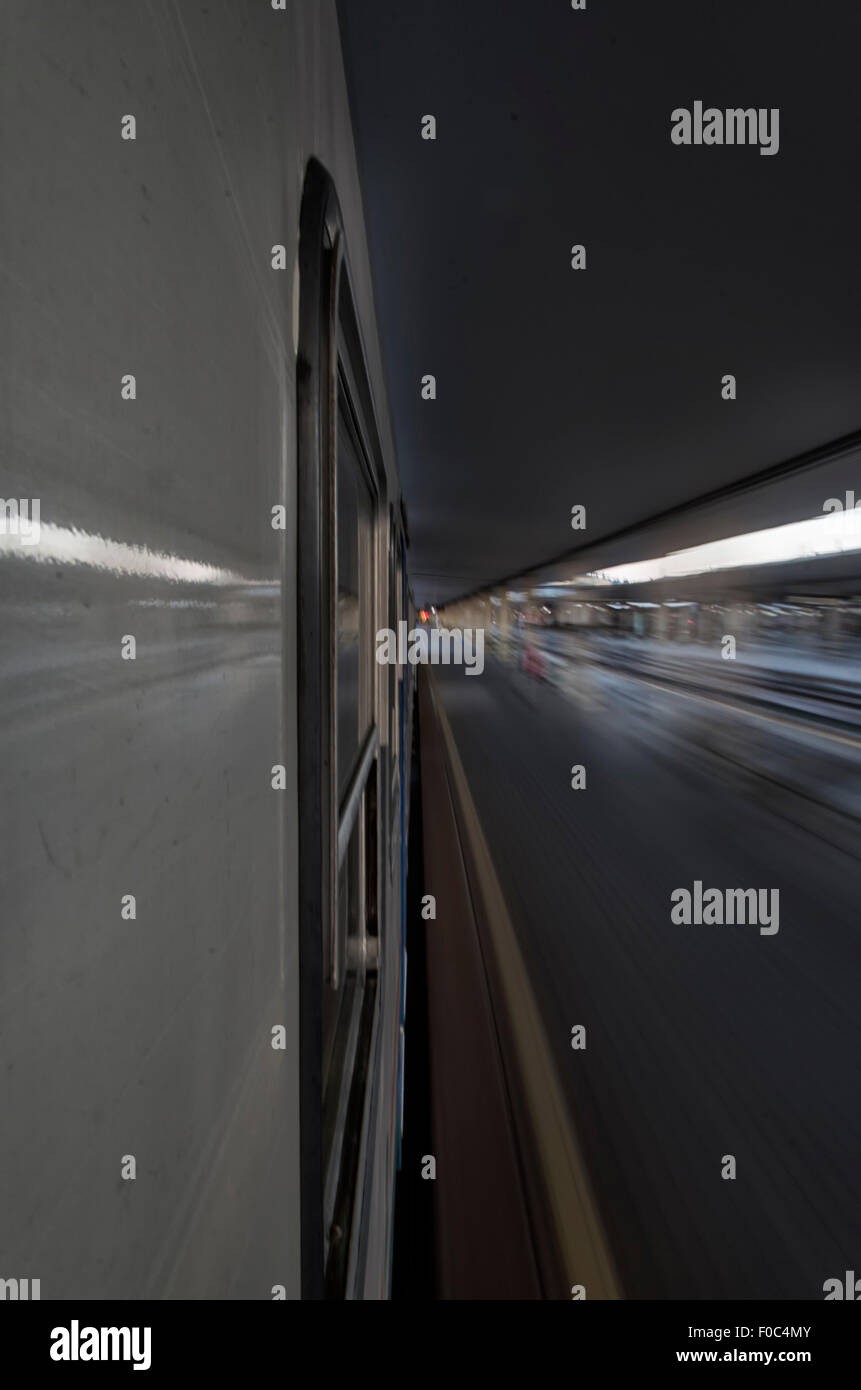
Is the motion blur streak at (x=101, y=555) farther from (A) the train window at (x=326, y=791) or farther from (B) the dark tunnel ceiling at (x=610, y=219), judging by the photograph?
(B) the dark tunnel ceiling at (x=610, y=219)

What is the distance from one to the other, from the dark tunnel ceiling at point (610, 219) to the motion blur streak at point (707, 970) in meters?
2.58

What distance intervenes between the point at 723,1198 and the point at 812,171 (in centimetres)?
264

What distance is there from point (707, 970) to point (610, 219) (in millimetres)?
2921

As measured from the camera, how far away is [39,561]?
171 mm

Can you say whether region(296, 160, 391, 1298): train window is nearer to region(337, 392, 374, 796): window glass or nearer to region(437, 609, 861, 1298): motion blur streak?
region(337, 392, 374, 796): window glass

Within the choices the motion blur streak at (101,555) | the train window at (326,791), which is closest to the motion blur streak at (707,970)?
the train window at (326,791)

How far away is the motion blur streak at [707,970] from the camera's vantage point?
5.62 ft

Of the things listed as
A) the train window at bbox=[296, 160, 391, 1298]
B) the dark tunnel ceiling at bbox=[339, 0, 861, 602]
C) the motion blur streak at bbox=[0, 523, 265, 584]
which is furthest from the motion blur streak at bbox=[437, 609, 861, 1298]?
the dark tunnel ceiling at bbox=[339, 0, 861, 602]

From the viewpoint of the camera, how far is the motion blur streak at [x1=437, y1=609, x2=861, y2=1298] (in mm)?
1712

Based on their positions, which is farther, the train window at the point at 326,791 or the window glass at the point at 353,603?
the window glass at the point at 353,603

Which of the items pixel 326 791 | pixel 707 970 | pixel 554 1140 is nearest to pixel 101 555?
pixel 326 791

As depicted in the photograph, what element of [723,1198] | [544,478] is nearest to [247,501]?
[723,1198]

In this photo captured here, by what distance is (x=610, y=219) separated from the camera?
1.63m

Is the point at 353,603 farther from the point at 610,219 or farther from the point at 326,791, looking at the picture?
the point at 326,791
